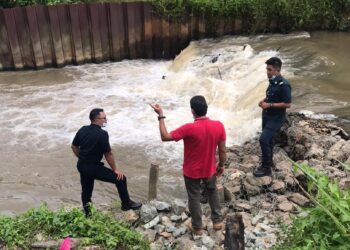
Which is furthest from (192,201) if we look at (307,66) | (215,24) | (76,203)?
(215,24)

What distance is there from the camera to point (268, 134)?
639 cm

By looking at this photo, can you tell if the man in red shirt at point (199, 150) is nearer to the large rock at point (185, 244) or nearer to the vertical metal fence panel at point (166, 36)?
the large rock at point (185, 244)

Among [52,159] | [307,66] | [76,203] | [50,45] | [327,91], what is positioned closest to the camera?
[76,203]

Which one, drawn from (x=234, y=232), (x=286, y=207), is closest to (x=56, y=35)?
(x=286, y=207)

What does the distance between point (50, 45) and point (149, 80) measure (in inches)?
143

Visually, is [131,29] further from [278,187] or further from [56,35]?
[278,187]

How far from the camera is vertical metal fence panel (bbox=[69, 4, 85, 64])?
13.9m

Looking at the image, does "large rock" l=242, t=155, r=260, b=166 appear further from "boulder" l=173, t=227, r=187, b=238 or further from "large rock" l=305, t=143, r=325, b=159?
"boulder" l=173, t=227, r=187, b=238

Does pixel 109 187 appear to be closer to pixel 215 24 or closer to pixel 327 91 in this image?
pixel 327 91

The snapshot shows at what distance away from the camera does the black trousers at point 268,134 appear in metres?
6.39

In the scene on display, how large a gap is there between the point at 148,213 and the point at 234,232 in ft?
4.88

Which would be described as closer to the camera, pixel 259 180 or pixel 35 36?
pixel 259 180

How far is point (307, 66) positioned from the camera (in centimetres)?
1138

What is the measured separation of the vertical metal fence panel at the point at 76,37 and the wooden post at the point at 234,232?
36.3 feet
